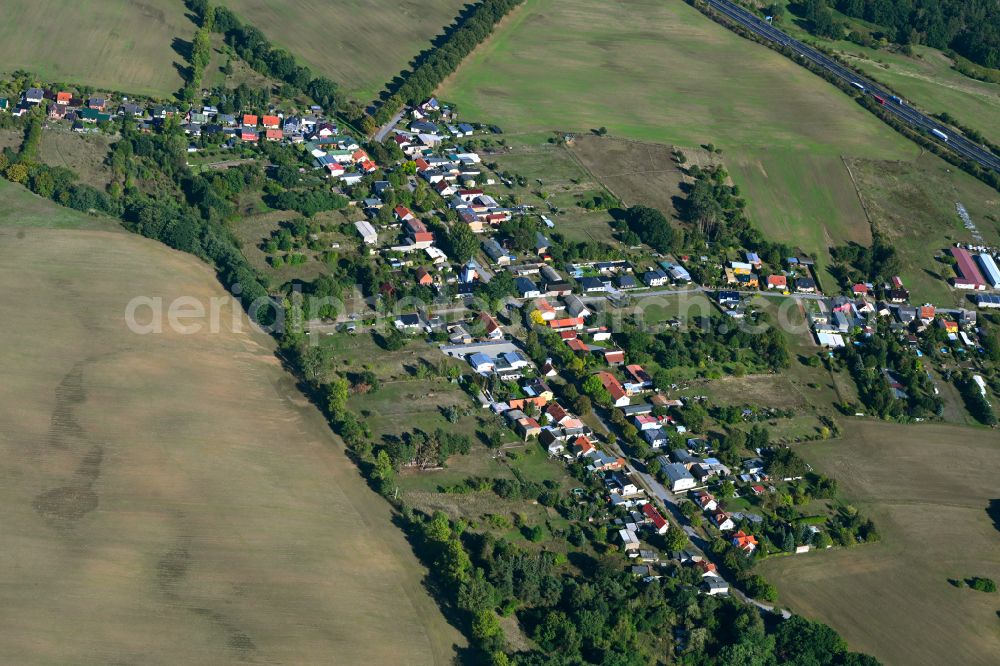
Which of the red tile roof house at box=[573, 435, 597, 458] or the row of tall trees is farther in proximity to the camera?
the row of tall trees

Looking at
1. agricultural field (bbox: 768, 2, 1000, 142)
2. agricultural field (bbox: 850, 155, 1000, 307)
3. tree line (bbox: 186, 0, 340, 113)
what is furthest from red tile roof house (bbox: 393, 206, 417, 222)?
agricultural field (bbox: 768, 2, 1000, 142)

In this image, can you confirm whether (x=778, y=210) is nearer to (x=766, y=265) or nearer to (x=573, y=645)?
(x=766, y=265)

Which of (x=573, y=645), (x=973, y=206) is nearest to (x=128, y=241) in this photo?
(x=573, y=645)

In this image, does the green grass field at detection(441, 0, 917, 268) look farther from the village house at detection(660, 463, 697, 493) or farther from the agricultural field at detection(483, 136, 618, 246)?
the village house at detection(660, 463, 697, 493)

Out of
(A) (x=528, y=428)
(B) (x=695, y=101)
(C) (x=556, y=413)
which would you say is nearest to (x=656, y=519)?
(A) (x=528, y=428)

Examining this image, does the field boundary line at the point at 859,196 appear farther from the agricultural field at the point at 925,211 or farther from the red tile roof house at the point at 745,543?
the red tile roof house at the point at 745,543

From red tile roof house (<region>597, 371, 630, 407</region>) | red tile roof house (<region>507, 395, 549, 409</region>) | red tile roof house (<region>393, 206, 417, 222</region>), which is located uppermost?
red tile roof house (<region>393, 206, 417, 222</region>)
